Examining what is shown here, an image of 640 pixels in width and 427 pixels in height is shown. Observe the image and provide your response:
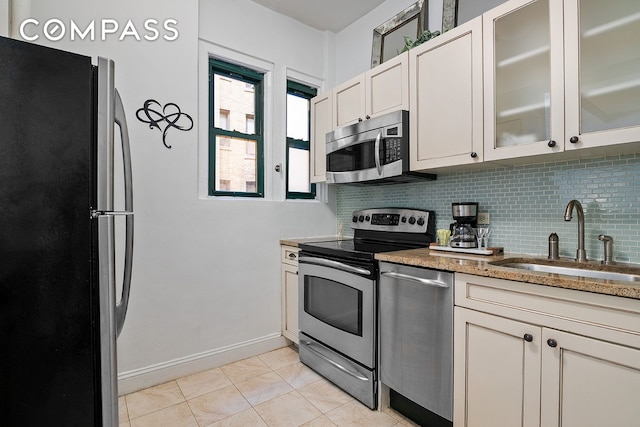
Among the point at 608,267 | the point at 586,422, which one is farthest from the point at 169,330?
the point at 608,267

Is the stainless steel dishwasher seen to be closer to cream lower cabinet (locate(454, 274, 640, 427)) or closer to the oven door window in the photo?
cream lower cabinet (locate(454, 274, 640, 427))

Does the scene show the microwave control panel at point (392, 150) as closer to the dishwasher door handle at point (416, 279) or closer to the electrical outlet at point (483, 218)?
the electrical outlet at point (483, 218)

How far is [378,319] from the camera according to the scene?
1896 mm

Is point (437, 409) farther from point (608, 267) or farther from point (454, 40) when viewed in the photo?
point (454, 40)

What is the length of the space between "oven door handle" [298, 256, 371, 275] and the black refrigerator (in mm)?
1290

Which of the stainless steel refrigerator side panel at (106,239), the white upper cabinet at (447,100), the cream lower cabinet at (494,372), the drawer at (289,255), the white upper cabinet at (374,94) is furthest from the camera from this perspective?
the drawer at (289,255)

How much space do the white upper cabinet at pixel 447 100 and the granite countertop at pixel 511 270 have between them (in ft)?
1.83

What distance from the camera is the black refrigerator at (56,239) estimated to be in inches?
33.1

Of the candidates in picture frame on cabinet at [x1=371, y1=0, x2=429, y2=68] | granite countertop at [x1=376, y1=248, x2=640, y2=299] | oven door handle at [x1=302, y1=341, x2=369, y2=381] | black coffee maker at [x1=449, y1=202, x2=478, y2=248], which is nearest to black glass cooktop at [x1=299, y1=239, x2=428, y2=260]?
granite countertop at [x1=376, y1=248, x2=640, y2=299]

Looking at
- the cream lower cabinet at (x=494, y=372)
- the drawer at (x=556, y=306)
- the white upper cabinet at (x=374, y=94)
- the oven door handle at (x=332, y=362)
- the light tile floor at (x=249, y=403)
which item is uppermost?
the white upper cabinet at (x=374, y=94)

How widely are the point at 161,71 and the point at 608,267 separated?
275 cm

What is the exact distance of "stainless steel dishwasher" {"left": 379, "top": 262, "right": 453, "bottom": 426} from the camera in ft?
5.14

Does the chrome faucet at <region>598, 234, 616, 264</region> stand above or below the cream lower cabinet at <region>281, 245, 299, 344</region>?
above

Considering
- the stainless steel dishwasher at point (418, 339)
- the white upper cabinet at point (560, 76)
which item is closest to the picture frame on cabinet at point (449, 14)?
the white upper cabinet at point (560, 76)
